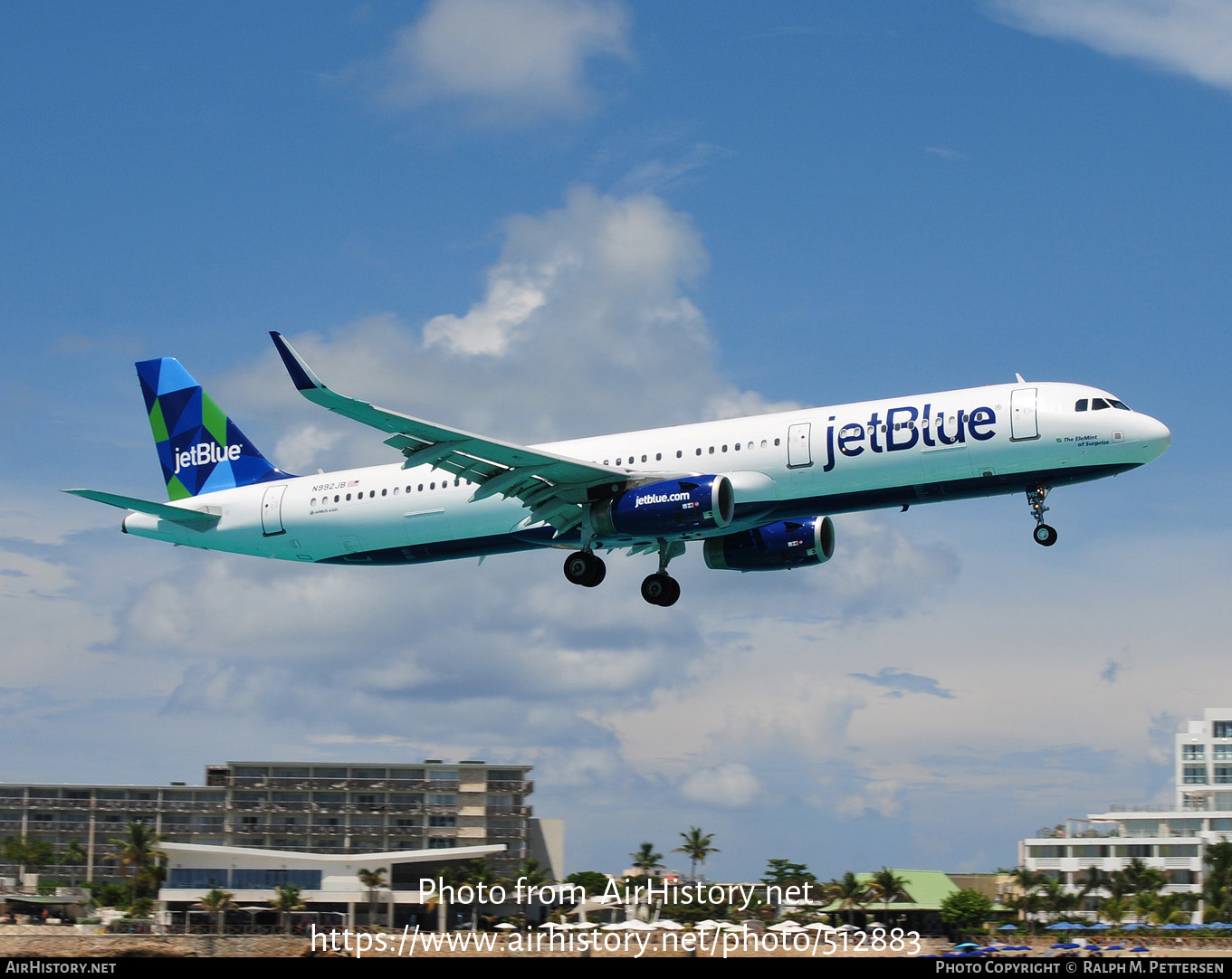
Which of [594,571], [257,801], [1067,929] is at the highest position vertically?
[594,571]

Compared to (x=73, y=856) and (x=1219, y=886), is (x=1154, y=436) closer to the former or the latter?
(x=1219, y=886)

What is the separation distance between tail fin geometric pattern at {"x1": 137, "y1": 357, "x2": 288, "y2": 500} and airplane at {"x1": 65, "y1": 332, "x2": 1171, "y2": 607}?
98 mm

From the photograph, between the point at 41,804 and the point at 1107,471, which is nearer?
the point at 1107,471

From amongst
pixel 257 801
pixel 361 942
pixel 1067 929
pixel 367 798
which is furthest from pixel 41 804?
pixel 1067 929

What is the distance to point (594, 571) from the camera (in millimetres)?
39875

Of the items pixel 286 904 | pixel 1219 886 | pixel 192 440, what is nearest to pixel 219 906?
pixel 286 904

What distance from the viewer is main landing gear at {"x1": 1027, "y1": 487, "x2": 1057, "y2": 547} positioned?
1369 inches

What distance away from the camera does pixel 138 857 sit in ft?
259

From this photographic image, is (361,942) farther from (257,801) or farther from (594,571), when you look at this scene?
(257,801)

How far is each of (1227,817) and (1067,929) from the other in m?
38.4

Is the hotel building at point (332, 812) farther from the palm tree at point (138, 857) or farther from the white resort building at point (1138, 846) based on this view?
the white resort building at point (1138, 846)

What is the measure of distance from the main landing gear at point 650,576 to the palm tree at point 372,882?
101 ft
